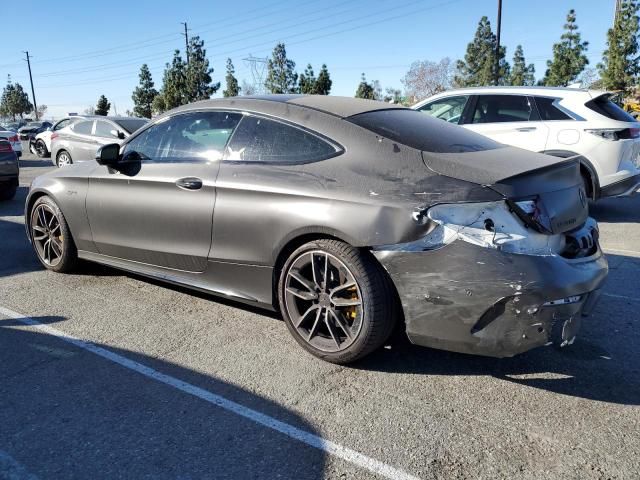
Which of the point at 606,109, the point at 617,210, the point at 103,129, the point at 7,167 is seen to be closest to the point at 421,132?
the point at 606,109

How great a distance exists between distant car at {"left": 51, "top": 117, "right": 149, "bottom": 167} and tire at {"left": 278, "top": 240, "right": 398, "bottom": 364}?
30.4 feet

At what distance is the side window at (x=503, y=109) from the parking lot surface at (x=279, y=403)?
14.3 ft

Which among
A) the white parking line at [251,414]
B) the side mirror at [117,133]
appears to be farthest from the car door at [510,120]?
the side mirror at [117,133]

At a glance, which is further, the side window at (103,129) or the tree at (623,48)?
the tree at (623,48)

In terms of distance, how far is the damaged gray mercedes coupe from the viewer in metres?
2.70

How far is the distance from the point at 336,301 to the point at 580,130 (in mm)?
5787

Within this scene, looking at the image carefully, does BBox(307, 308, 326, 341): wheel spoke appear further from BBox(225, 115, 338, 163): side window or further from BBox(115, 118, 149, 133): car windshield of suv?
BBox(115, 118, 149, 133): car windshield of suv

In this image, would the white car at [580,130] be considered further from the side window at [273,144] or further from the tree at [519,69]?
the tree at [519,69]

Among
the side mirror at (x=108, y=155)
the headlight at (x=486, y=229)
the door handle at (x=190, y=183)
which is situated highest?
the side mirror at (x=108, y=155)

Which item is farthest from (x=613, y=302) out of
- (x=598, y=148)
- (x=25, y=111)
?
(x=25, y=111)

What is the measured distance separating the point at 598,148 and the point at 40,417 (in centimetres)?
731

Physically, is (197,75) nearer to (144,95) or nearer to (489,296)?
(144,95)

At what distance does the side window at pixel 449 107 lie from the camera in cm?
826

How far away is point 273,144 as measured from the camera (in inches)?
140
